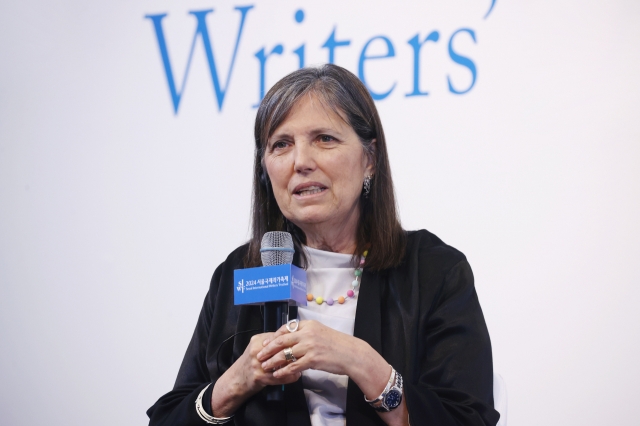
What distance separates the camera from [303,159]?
6.81ft

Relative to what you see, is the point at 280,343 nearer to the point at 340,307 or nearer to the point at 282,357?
the point at 282,357

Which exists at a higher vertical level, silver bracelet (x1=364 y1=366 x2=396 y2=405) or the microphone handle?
the microphone handle

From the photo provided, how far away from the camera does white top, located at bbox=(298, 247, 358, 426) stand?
198 centimetres

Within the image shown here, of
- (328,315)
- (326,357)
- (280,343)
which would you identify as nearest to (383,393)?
(326,357)

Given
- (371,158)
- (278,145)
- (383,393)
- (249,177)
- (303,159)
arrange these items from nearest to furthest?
(383,393) < (303,159) < (278,145) < (371,158) < (249,177)

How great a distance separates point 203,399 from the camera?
196cm

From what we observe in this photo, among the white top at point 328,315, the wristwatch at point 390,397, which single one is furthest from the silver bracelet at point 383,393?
the white top at point 328,315

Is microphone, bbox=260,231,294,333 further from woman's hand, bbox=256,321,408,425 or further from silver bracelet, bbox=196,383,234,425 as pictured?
silver bracelet, bbox=196,383,234,425

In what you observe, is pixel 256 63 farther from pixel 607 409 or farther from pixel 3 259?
pixel 607 409

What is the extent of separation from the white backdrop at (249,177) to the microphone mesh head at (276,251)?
123 cm

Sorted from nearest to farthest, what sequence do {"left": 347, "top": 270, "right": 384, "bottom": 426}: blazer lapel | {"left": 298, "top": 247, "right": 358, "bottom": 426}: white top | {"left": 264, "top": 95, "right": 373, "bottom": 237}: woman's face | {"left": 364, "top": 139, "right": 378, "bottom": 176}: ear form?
{"left": 347, "top": 270, "right": 384, "bottom": 426}: blazer lapel
{"left": 298, "top": 247, "right": 358, "bottom": 426}: white top
{"left": 264, "top": 95, "right": 373, "bottom": 237}: woman's face
{"left": 364, "top": 139, "right": 378, "bottom": 176}: ear

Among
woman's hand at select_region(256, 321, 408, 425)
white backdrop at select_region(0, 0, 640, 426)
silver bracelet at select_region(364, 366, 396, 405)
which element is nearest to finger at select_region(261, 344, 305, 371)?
woman's hand at select_region(256, 321, 408, 425)

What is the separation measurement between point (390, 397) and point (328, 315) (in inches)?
16.3

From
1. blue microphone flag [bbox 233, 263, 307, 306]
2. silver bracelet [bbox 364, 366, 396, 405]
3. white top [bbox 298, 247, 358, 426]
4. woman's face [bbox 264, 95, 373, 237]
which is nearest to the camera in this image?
blue microphone flag [bbox 233, 263, 307, 306]
